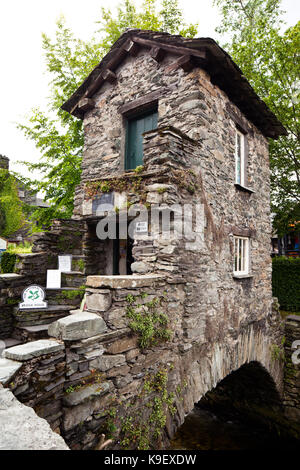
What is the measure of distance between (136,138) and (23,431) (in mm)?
6585

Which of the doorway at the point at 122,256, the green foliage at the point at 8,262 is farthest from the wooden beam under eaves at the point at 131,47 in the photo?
the green foliage at the point at 8,262

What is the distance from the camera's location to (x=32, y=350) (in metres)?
2.42

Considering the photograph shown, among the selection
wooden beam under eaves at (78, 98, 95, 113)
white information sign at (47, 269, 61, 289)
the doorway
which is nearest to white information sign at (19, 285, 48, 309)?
white information sign at (47, 269, 61, 289)

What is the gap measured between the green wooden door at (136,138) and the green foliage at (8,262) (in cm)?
353

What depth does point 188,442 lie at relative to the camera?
8625 millimetres

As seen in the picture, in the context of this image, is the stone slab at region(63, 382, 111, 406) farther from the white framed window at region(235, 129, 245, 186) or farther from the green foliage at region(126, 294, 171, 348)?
the white framed window at region(235, 129, 245, 186)

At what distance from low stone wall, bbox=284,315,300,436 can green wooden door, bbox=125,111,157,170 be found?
711cm

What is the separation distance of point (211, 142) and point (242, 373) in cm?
730

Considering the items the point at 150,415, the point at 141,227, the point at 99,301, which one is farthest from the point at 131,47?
the point at 150,415

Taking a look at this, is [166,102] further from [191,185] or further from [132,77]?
[191,185]

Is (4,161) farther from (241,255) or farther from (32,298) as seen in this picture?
(241,255)

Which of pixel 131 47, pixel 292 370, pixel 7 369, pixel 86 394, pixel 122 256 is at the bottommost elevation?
pixel 292 370

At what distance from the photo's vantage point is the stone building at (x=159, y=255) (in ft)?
9.37

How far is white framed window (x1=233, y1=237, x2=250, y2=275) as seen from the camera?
274 inches
